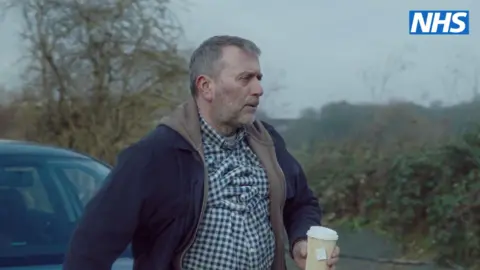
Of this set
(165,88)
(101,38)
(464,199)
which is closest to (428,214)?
(464,199)

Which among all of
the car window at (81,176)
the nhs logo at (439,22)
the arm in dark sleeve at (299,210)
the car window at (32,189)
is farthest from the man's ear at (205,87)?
the nhs logo at (439,22)

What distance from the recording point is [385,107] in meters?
9.74

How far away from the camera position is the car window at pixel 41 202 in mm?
4781

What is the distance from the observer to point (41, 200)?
17.2 ft

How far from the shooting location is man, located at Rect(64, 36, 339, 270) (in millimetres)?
3143

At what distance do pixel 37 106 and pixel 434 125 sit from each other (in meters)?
4.38

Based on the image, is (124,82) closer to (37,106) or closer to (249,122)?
(37,106)

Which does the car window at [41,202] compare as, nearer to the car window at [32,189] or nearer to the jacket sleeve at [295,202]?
the car window at [32,189]

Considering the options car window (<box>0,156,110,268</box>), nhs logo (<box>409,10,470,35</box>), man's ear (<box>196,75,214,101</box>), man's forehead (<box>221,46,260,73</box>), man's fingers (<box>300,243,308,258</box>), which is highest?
nhs logo (<box>409,10,470,35</box>)

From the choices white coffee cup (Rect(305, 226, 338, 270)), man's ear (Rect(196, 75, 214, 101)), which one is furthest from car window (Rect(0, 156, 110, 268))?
white coffee cup (Rect(305, 226, 338, 270))

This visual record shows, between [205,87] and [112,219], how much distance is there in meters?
0.52

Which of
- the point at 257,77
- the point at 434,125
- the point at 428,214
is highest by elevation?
the point at 257,77

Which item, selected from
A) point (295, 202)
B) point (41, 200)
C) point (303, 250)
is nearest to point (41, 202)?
point (41, 200)

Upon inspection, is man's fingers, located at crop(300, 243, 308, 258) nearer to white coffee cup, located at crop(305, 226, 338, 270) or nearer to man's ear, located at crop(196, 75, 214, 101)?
white coffee cup, located at crop(305, 226, 338, 270)
